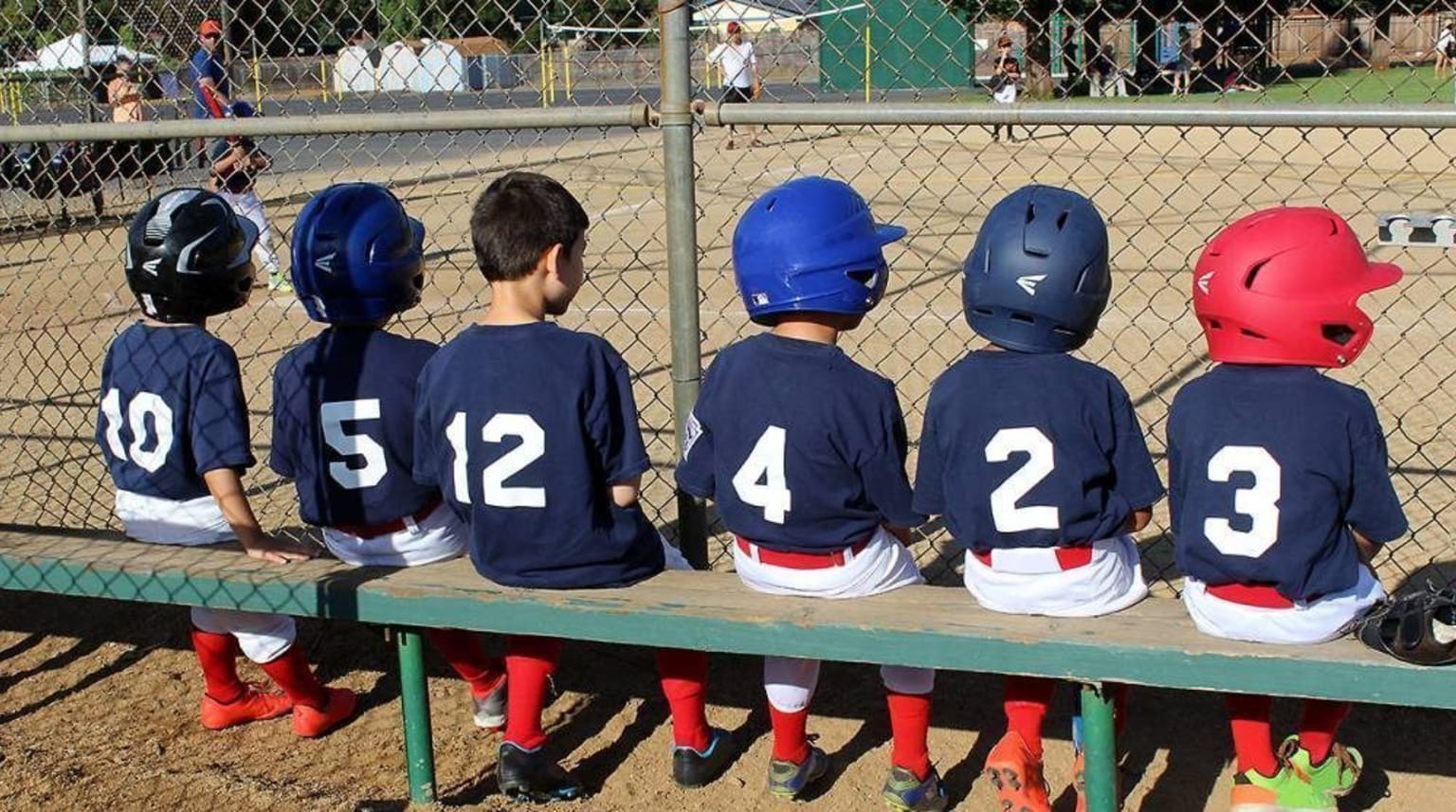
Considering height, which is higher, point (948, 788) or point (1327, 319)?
point (1327, 319)

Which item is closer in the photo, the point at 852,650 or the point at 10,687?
the point at 852,650

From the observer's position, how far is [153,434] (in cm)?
398

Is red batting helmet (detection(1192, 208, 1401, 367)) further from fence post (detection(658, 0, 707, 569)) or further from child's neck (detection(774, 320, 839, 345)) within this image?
fence post (detection(658, 0, 707, 569))

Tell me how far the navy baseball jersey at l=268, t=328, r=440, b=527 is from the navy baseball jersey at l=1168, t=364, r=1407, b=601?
1.91 metres

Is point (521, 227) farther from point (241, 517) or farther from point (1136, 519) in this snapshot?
point (1136, 519)

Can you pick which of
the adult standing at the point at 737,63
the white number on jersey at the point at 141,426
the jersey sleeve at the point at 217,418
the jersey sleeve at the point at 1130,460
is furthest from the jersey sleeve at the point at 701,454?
the white number on jersey at the point at 141,426

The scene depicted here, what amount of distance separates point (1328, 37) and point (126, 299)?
823 cm

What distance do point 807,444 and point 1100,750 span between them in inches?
36.1

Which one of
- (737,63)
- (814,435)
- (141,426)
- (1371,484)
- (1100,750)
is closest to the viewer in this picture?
(1371,484)

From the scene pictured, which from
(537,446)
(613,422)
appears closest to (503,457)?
(537,446)

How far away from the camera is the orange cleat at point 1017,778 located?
11.1ft

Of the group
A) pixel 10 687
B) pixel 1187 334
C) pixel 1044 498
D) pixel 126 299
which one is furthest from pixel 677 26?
pixel 126 299

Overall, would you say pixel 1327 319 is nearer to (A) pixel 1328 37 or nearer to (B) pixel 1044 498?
(B) pixel 1044 498

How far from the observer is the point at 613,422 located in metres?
3.55
